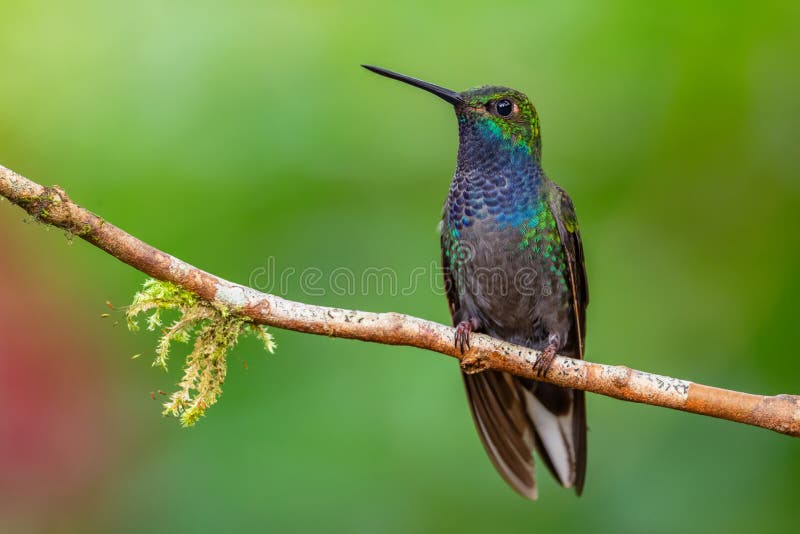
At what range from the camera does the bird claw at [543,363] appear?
2828mm

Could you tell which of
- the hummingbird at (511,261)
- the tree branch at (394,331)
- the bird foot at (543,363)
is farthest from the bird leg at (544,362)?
the hummingbird at (511,261)

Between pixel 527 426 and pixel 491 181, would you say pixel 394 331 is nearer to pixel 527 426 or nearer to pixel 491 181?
pixel 491 181

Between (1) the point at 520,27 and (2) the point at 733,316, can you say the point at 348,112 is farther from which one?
(2) the point at 733,316

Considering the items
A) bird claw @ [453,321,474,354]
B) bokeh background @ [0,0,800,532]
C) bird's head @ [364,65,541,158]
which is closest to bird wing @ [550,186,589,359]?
bird's head @ [364,65,541,158]

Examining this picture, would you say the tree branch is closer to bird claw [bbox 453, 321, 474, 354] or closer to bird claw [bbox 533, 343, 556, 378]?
bird claw [bbox 453, 321, 474, 354]

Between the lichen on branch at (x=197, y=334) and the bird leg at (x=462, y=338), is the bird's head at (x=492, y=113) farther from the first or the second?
the lichen on branch at (x=197, y=334)

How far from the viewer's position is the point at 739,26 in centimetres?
385

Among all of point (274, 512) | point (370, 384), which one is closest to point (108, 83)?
point (370, 384)

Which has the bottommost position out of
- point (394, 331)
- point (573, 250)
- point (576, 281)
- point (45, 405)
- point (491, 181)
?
point (45, 405)

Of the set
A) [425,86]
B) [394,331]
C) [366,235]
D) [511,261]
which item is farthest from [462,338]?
[366,235]

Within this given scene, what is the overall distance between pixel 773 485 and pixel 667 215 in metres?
1.41

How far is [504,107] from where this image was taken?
3480mm

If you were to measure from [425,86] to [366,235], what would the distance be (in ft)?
3.01

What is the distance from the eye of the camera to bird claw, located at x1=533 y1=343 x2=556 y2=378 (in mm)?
2828
